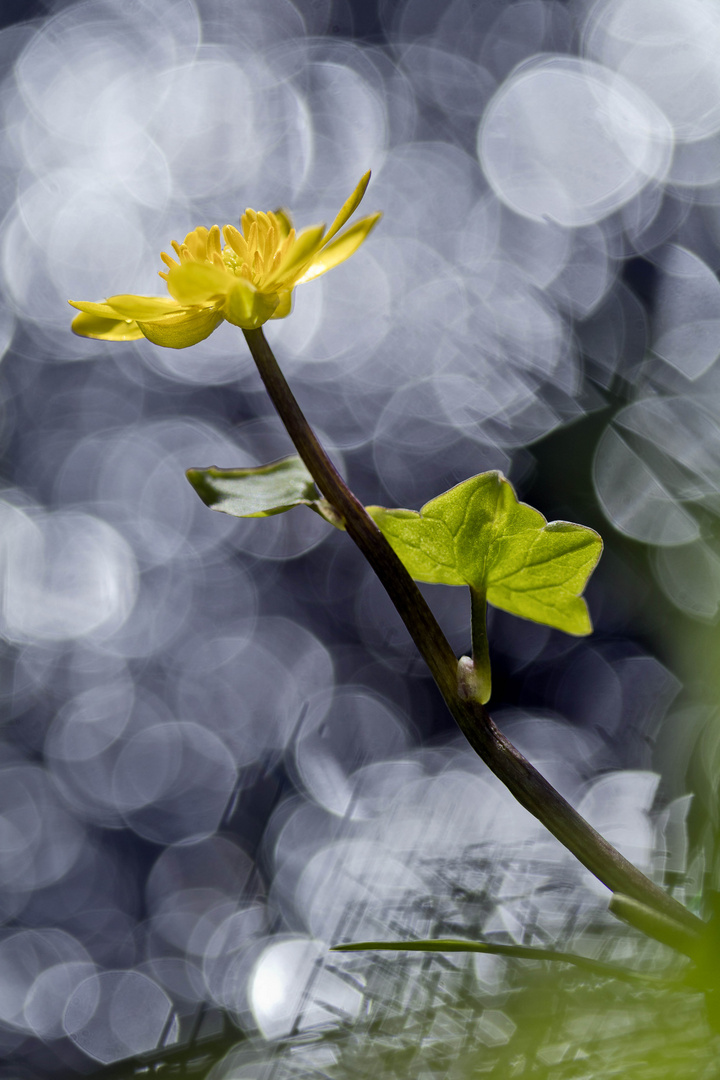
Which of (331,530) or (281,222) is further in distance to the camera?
(331,530)

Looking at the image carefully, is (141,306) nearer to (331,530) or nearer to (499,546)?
(499,546)

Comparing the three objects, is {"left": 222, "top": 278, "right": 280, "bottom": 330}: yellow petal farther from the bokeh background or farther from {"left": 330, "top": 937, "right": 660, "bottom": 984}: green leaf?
{"left": 330, "top": 937, "right": 660, "bottom": 984}: green leaf

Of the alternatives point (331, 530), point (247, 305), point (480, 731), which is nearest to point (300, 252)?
point (247, 305)

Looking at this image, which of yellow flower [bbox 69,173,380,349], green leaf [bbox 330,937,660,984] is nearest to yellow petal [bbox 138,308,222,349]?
yellow flower [bbox 69,173,380,349]

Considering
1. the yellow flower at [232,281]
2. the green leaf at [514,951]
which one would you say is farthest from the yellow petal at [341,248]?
the green leaf at [514,951]

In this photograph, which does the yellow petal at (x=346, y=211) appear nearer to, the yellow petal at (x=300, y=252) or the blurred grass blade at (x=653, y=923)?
the yellow petal at (x=300, y=252)
